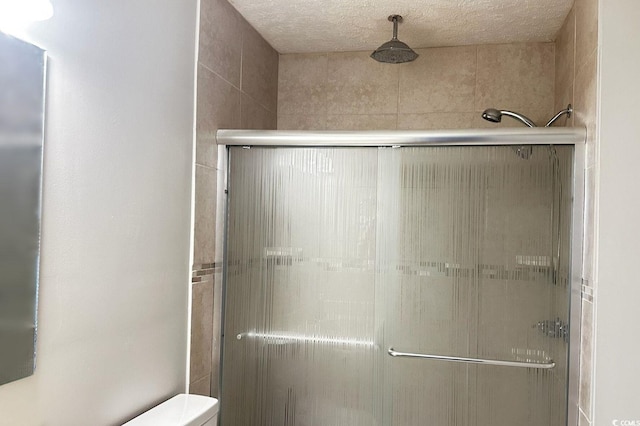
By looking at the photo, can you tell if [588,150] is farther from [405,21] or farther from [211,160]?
[211,160]

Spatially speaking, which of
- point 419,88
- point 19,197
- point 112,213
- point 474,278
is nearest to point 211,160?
point 112,213

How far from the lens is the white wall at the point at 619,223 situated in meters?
1.65

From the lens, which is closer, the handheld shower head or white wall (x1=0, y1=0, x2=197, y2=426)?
white wall (x1=0, y1=0, x2=197, y2=426)

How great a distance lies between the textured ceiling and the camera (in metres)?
2.18

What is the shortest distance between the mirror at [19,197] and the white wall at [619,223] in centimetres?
164

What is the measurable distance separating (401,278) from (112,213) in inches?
41.7

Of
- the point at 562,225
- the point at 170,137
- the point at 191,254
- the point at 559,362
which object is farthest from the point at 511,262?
the point at 170,137

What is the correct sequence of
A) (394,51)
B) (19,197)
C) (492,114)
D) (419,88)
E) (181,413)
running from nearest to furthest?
1. (19,197)
2. (181,413)
3. (492,114)
4. (394,51)
5. (419,88)

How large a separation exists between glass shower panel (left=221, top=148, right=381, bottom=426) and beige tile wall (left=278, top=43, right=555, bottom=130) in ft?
2.76

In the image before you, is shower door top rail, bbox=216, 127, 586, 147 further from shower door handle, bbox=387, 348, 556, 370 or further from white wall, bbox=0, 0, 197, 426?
shower door handle, bbox=387, 348, 556, 370

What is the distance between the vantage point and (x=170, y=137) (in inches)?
70.2

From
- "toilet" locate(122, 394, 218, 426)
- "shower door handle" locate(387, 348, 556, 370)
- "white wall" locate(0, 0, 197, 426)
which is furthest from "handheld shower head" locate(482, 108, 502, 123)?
"toilet" locate(122, 394, 218, 426)

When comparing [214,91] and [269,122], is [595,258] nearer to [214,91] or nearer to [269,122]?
[214,91]

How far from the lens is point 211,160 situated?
2053 millimetres
